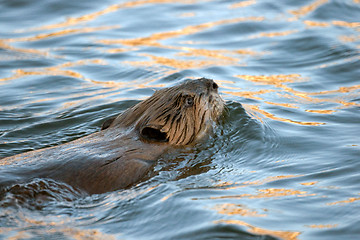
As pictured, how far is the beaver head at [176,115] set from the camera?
20.2 feet

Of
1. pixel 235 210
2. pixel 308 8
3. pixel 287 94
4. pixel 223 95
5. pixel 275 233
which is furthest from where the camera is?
pixel 308 8

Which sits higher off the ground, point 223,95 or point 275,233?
point 223,95

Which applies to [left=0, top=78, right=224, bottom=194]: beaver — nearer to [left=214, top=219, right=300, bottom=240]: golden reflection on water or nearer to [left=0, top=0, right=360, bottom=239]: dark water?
[left=0, top=0, right=360, bottom=239]: dark water

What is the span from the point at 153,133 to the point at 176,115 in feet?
1.04

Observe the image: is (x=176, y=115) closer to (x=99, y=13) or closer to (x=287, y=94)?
(x=287, y=94)

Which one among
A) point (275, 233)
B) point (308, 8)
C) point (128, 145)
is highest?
point (308, 8)

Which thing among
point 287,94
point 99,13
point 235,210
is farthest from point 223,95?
point 99,13

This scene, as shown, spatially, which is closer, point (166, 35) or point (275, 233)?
point (275, 233)

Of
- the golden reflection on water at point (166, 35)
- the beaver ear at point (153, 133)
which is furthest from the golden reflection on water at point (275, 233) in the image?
the golden reflection on water at point (166, 35)

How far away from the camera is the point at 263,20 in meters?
12.7

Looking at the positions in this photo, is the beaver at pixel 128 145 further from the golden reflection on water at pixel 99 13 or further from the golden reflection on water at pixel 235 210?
the golden reflection on water at pixel 99 13

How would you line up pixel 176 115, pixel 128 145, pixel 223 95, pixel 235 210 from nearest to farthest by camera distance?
pixel 235 210 < pixel 128 145 < pixel 176 115 < pixel 223 95

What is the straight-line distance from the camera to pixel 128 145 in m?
5.88

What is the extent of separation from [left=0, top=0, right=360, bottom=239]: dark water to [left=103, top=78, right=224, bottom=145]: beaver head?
24cm
